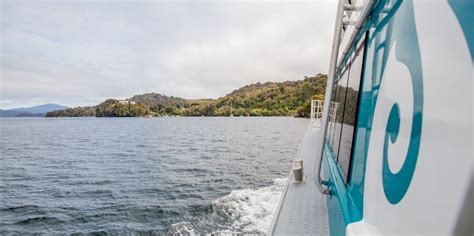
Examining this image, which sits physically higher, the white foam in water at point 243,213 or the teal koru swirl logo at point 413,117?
the teal koru swirl logo at point 413,117

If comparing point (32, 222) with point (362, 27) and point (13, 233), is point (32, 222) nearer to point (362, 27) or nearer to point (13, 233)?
point (13, 233)

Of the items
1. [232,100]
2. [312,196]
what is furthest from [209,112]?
[312,196]

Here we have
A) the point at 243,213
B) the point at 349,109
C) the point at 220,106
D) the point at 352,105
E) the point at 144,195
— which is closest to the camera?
the point at 352,105

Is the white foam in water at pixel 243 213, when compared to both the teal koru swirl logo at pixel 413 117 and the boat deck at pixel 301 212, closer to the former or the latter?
the boat deck at pixel 301 212

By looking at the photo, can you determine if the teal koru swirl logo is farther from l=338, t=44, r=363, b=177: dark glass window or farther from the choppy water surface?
the choppy water surface

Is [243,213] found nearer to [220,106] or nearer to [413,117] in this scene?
[413,117]

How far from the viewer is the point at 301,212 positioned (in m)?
3.85

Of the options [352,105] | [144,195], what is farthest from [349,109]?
[144,195]

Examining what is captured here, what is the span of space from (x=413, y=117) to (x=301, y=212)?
310 centimetres

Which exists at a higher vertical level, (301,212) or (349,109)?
(349,109)

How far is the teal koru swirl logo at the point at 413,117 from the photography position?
0.97 m

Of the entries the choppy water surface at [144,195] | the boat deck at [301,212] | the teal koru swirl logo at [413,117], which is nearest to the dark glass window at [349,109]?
the boat deck at [301,212]

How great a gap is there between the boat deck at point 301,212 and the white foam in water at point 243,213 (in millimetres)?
1930

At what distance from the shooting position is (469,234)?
2.25 ft
